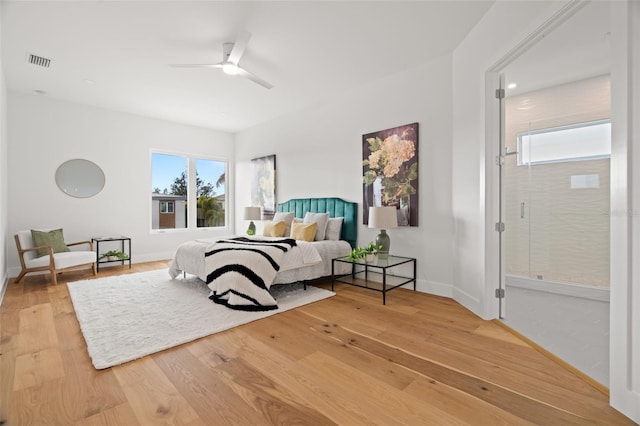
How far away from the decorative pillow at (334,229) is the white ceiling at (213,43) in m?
2.09

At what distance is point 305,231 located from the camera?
174 inches

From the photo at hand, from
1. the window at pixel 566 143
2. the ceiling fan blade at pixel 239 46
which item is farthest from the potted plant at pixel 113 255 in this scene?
the window at pixel 566 143

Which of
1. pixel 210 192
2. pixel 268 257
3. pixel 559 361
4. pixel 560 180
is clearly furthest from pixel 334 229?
pixel 210 192

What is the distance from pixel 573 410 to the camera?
1583 millimetres

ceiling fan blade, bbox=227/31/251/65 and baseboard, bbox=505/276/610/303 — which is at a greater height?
ceiling fan blade, bbox=227/31/251/65

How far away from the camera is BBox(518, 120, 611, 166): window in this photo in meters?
3.67

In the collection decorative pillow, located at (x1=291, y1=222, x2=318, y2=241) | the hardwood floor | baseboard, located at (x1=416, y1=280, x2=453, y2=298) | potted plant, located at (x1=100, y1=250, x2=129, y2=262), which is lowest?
the hardwood floor

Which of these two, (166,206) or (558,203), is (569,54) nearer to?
(558,203)

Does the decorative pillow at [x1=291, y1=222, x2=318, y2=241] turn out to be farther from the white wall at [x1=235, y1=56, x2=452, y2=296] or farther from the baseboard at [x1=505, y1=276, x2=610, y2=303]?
the baseboard at [x1=505, y1=276, x2=610, y2=303]

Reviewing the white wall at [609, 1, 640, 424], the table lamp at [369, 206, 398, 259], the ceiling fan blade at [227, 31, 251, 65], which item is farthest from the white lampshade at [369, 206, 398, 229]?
the ceiling fan blade at [227, 31, 251, 65]

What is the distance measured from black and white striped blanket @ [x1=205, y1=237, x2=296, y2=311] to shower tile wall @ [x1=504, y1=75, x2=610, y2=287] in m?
3.18

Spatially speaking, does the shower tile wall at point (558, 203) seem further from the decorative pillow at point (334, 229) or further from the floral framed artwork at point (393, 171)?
the decorative pillow at point (334, 229)

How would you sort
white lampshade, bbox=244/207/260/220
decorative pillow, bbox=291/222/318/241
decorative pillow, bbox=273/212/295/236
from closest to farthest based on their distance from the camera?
decorative pillow, bbox=291/222/318/241 < decorative pillow, bbox=273/212/295/236 < white lampshade, bbox=244/207/260/220

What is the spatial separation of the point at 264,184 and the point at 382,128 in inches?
120
